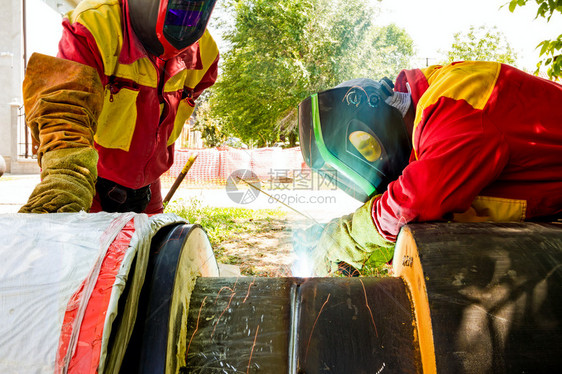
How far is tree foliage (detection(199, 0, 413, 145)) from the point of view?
1889 centimetres

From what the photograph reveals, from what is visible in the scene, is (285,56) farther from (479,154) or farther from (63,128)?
(479,154)

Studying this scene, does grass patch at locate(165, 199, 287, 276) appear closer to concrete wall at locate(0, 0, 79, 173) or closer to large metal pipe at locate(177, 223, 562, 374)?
large metal pipe at locate(177, 223, 562, 374)

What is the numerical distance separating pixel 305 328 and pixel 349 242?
0.94 meters

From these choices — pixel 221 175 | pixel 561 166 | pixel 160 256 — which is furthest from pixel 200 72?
pixel 221 175

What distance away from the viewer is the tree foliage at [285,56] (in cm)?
1889

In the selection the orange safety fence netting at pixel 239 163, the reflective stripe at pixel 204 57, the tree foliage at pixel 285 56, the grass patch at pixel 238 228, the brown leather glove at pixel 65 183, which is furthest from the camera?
the tree foliage at pixel 285 56

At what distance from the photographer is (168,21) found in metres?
2.27

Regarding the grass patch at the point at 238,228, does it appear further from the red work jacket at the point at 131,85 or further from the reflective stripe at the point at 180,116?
the red work jacket at the point at 131,85

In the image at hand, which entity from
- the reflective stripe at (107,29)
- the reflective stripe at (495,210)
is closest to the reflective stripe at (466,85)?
the reflective stripe at (495,210)

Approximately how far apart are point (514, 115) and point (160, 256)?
129 centimetres

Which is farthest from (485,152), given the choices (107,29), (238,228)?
(238,228)

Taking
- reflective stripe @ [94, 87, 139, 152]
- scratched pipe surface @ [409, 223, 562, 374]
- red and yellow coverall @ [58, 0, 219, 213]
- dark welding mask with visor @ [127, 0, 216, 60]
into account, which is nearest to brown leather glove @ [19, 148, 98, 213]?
red and yellow coverall @ [58, 0, 219, 213]

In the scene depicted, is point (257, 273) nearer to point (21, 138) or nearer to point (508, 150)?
point (508, 150)

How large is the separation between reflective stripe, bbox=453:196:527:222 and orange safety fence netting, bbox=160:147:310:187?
16283 mm
